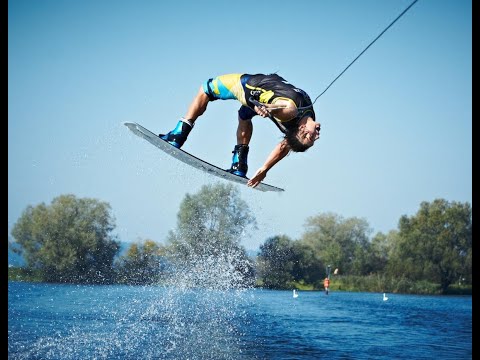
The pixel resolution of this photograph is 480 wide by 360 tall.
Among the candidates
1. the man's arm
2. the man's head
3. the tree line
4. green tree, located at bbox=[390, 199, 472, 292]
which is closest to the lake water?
the tree line

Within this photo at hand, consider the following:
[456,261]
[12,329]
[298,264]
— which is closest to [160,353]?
[12,329]

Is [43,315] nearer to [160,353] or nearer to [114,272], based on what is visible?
[160,353]

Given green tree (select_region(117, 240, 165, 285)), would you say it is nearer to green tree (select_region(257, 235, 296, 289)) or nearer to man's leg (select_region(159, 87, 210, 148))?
green tree (select_region(257, 235, 296, 289))

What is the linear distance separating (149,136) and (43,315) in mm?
14144

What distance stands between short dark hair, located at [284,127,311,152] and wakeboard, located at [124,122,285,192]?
1502 mm

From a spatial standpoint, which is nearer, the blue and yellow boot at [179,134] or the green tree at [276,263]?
the blue and yellow boot at [179,134]

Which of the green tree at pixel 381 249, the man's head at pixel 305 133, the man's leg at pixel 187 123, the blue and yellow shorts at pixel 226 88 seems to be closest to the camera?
the man's head at pixel 305 133

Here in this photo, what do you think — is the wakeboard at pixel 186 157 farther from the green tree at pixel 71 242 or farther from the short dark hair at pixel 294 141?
the green tree at pixel 71 242

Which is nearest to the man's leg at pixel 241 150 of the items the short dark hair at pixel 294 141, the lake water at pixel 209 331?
the short dark hair at pixel 294 141

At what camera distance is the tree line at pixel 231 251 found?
1108 inches

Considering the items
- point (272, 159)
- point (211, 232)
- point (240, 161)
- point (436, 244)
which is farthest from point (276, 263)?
point (272, 159)

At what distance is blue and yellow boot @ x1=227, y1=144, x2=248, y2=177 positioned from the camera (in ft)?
24.5

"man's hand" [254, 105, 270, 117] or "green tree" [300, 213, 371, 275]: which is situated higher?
"man's hand" [254, 105, 270, 117]

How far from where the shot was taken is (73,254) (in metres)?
34.7
